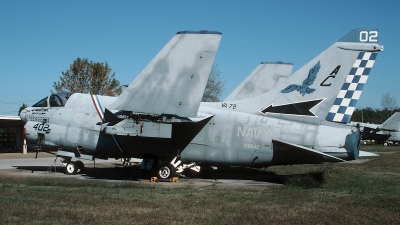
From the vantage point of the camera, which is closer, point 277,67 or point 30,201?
point 30,201

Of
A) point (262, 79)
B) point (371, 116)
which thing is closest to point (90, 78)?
point (262, 79)

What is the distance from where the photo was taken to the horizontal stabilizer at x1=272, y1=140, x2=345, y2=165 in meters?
15.0

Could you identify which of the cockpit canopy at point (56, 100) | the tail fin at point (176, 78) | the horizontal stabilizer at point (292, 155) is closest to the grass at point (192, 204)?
the horizontal stabilizer at point (292, 155)

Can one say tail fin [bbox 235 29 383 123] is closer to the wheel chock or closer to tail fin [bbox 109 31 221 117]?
tail fin [bbox 109 31 221 117]

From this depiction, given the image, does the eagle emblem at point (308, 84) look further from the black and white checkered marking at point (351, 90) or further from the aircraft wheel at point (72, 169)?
the aircraft wheel at point (72, 169)

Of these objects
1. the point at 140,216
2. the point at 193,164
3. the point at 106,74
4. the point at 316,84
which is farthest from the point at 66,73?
the point at 140,216

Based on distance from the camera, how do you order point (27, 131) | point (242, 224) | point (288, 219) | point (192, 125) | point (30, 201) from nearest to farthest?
point (242, 224), point (288, 219), point (30, 201), point (192, 125), point (27, 131)

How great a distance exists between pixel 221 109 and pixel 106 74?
36904mm

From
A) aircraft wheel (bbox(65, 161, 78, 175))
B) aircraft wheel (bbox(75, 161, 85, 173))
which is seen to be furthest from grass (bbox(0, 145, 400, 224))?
aircraft wheel (bbox(75, 161, 85, 173))

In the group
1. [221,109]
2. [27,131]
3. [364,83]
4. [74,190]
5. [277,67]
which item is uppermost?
[277,67]

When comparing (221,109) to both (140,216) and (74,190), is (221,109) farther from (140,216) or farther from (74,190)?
(140,216)

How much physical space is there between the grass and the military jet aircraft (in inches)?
66.5

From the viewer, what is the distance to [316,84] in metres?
15.6

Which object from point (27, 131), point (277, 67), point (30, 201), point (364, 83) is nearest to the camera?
point (30, 201)
